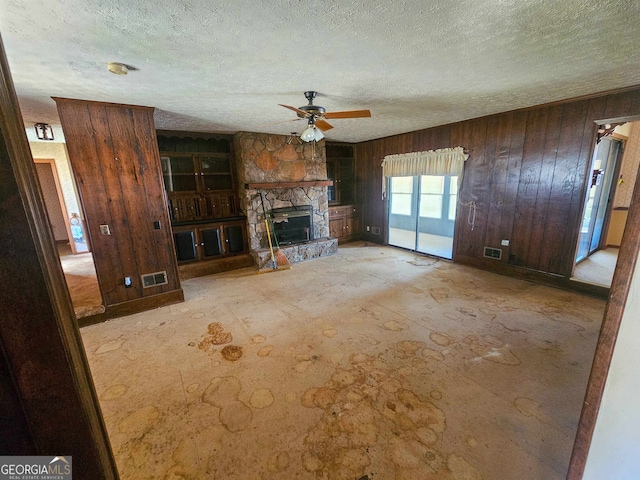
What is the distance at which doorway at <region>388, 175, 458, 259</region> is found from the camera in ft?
20.2

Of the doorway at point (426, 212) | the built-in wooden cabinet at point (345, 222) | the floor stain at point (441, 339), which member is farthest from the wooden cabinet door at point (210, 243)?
the floor stain at point (441, 339)

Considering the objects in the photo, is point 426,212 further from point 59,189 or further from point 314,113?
point 59,189

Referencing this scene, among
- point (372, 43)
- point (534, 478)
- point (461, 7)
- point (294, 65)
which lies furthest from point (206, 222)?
point (534, 478)

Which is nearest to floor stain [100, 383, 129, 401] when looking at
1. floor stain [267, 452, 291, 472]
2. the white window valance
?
floor stain [267, 452, 291, 472]

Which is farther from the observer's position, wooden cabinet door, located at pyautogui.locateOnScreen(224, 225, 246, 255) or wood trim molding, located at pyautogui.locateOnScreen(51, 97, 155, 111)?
wooden cabinet door, located at pyautogui.locateOnScreen(224, 225, 246, 255)

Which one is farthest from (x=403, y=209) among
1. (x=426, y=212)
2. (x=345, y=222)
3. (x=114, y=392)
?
(x=114, y=392)

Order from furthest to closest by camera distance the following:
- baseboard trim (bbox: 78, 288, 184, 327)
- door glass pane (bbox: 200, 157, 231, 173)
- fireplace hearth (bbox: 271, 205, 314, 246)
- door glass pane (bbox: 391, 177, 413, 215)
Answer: door glass pane (bbox: 391, 177, 413, 215) → fireplace hearth (bbox: 271, 205, 314, 246) → door glass pane (bbox: 200, 157, 231, 173) → baseboard trim (bbox: 78, 288, 184, 327)

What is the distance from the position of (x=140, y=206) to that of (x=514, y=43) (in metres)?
3.91

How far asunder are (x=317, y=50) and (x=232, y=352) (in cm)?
261

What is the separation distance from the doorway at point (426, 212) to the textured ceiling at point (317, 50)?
3.33m

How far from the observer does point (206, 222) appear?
4676mm

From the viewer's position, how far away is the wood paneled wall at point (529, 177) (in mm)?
3234

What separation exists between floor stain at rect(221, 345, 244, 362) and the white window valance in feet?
14.0

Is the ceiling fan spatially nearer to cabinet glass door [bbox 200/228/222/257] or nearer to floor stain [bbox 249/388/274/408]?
floor stain [bbox 249/388/274/408]
